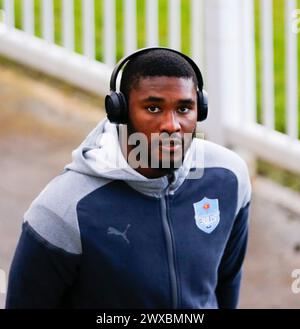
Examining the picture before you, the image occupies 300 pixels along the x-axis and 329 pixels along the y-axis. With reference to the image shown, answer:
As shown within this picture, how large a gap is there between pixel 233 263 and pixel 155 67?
876 mm

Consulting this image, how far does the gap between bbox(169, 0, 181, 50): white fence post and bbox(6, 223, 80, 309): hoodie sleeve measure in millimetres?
3448

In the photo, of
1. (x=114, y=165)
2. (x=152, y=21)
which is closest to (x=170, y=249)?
(x=114, y=165)

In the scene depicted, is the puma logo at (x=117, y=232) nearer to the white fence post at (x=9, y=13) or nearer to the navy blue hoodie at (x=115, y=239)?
the navy blue hoodie at (x=115, y=239)

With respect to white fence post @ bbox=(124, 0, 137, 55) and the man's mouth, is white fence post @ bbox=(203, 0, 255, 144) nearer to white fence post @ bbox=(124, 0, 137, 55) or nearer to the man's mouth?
white fence post @ bbox=(124, 0, 137, 55)

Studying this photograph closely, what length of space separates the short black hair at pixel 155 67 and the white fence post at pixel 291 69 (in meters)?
2.79

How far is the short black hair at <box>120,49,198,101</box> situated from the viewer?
152 inches

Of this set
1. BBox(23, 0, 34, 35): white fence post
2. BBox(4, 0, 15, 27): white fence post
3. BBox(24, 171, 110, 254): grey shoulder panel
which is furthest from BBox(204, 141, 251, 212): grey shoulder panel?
BBox(4, 0, 15, 27): white fence post

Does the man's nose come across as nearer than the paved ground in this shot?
Yes

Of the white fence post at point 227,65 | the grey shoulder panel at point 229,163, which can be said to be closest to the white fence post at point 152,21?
the white fence post at point 227,65

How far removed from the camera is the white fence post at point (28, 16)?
8.13 meters

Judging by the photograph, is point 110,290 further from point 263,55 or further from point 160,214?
point 263,55

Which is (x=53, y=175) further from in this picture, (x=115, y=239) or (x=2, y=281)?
(x=115, y=239)

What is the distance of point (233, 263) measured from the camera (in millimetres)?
4449
